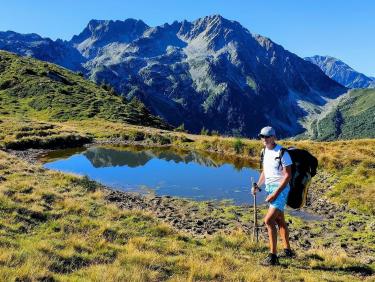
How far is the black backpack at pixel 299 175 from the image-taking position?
1477 cm

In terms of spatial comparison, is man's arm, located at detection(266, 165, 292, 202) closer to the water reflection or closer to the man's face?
the man's face

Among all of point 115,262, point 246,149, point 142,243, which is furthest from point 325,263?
point 246,149

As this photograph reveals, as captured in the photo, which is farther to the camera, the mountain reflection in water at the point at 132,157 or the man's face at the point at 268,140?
the mountain reflection in water at the point at 132,157

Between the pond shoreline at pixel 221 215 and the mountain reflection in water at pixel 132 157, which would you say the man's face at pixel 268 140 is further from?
the mountain reflection in water at pixel 132 157

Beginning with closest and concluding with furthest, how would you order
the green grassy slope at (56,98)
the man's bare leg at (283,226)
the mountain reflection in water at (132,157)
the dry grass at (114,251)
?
the dry grass at (114,251) < the man's bare leg at (283,226) < the mountain reflection in water at (132,157) < the green grassy slope at (56,98)

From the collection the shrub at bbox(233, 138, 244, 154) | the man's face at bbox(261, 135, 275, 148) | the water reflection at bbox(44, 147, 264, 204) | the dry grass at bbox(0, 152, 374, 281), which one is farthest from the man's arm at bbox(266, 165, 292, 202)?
the shrub at bbox(233, 138, 244, 154)

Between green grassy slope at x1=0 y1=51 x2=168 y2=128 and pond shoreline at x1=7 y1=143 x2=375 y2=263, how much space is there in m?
76.6

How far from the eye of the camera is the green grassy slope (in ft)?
374

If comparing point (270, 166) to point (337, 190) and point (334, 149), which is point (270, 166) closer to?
point (337, 190)

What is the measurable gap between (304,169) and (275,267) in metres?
3.26

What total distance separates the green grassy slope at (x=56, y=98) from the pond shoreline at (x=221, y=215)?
76554 mm

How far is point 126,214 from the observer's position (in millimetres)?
21516

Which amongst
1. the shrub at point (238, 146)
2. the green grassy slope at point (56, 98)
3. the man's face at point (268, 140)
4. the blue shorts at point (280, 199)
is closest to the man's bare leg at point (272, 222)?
the blue shorts at point (280, 199)

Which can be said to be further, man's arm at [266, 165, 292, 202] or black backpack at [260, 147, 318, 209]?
black backpack at [260, 147, 318, 209]
